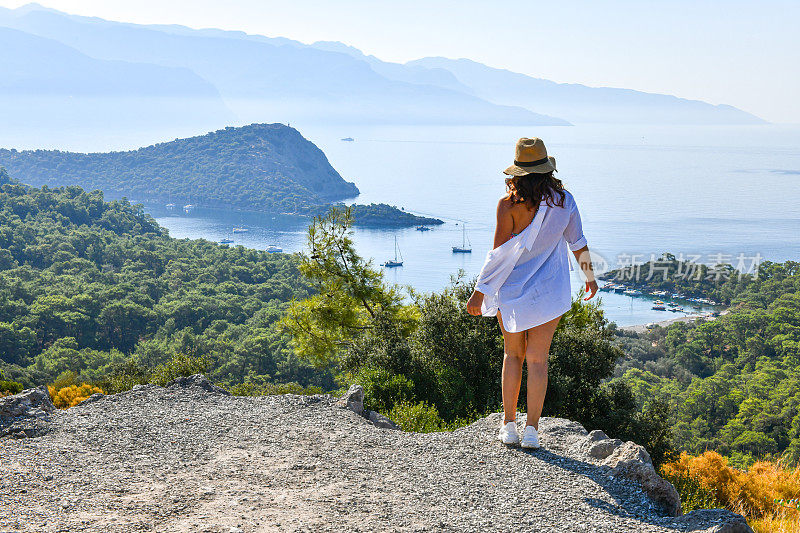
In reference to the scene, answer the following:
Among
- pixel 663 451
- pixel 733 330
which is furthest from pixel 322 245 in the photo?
pixel 733 330

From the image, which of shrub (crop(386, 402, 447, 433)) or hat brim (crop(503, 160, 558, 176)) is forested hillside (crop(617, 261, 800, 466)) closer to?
shrub (crop(386, 402, 447, 433))

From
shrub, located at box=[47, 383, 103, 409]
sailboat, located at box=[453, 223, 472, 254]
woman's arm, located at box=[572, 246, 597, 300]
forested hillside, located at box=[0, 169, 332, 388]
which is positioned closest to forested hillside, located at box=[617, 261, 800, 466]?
shrub, located at box=[47, 383, 103, 409]

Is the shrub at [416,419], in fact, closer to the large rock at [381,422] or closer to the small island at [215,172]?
the large rock at [381,422]

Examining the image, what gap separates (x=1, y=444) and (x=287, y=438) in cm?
205

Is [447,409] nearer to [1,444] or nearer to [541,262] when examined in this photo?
[541,262]

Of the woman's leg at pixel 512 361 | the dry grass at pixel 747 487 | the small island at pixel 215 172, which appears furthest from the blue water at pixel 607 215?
the woman's leg at pixel 512 361

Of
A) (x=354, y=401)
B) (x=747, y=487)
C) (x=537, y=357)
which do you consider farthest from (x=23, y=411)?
(x=747, y=487)

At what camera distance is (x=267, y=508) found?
3.57 m

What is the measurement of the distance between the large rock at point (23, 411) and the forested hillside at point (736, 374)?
14.6 meters

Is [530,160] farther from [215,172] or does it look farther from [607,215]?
[215,172]

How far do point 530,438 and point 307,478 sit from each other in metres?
1.49

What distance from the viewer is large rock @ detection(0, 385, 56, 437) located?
498 cm

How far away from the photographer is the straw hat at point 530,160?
3.88 metres

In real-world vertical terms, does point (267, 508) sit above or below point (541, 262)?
below
